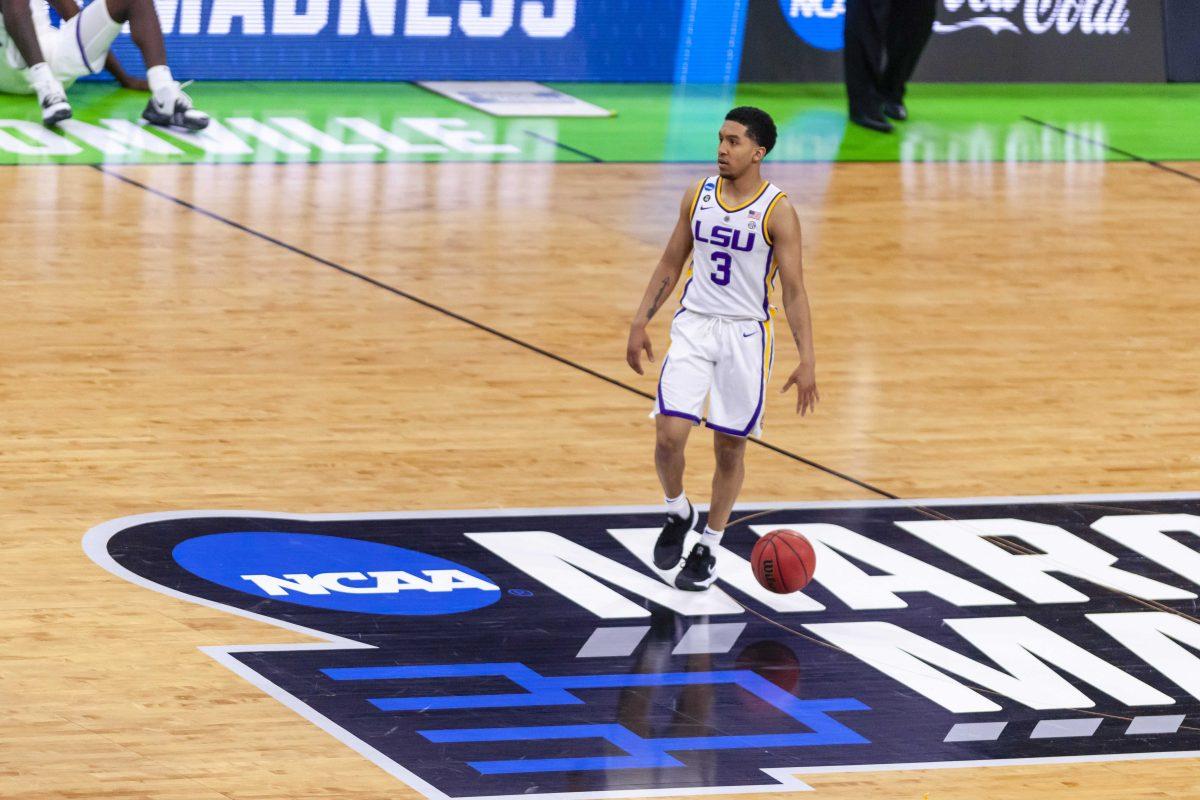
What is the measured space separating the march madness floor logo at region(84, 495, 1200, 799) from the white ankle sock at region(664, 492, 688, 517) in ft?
0.91

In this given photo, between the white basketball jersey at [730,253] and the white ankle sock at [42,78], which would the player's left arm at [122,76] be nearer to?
the white ankle sock at [42,78]

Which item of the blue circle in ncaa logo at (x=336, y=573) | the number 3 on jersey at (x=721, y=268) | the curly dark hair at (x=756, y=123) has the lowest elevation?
the blue circle in ncaa logo at (x=336, y=573)

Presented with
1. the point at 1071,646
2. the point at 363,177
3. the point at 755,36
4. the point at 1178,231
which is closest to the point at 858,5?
the point at 755,36

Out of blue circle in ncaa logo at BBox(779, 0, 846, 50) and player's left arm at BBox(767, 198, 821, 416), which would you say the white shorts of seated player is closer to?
blue circle in ncaa logo at BBox(779, 0, 846, 50)

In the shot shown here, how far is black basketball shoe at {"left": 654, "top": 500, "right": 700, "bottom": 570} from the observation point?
24.2ft

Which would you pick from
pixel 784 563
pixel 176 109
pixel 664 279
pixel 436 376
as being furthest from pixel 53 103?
pixel 784 563

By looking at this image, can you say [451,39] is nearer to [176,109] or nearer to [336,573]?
[176,109]

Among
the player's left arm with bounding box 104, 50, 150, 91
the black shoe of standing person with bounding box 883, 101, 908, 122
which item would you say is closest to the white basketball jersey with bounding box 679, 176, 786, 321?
the player's left arm with bounding box 104, 50, 150, 91

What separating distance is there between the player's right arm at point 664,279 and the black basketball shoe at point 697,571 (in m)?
0.70

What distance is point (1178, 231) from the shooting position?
1320 centimetres

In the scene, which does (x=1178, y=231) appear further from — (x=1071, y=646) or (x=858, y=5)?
(x=1071, y=646)

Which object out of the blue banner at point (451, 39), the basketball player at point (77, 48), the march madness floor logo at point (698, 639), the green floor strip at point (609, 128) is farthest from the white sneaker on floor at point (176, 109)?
the march madness floor logo at point (698, 639)

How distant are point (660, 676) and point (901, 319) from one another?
4818 mm

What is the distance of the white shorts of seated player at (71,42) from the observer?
13547 mm
